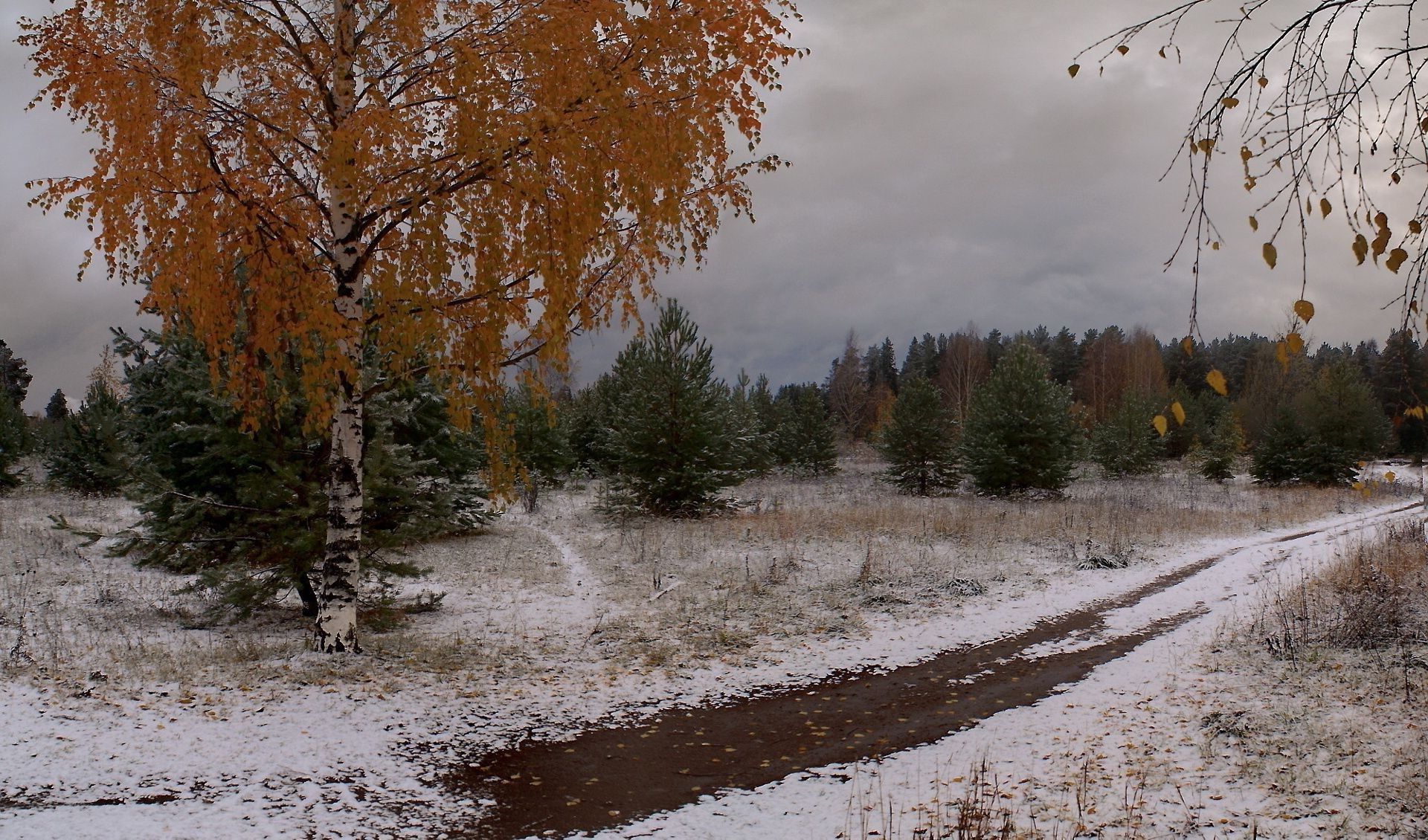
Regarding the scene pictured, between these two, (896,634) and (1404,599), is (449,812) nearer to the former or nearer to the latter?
(896,634)

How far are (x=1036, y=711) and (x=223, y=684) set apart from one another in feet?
22.2

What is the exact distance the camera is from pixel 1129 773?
201 inches

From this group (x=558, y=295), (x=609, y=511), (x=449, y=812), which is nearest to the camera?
(x=449, y=812)

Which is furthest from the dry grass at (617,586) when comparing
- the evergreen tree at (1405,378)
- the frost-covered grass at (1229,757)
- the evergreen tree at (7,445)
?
the evergreen tree at (1405,378)

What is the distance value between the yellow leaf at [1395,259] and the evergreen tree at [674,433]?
17057 mm

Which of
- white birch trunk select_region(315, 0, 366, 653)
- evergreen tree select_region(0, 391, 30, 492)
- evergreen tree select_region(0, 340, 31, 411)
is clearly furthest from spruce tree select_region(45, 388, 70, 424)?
white birch trunk select_region(315, 0, 366, 653)

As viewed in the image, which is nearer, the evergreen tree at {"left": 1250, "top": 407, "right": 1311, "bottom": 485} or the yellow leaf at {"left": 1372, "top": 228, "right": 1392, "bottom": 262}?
the yellow leaf at {"left": 1372, "top": 228, "right": 1392, "bottom": 262}

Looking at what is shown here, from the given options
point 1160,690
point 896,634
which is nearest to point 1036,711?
point 1160,690

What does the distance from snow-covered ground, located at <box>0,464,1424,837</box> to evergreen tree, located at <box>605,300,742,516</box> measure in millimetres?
4754

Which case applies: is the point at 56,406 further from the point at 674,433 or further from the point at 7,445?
the point at 674,433

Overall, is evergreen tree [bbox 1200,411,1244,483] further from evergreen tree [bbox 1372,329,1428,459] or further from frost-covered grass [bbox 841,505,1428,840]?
evergreen tree [bbox 1372,329,1428,459]

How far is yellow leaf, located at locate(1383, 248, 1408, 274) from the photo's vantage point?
2727mm

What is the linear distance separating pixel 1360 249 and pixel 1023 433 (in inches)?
971

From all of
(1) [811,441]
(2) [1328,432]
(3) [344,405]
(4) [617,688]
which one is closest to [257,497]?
(3) [344,405]
